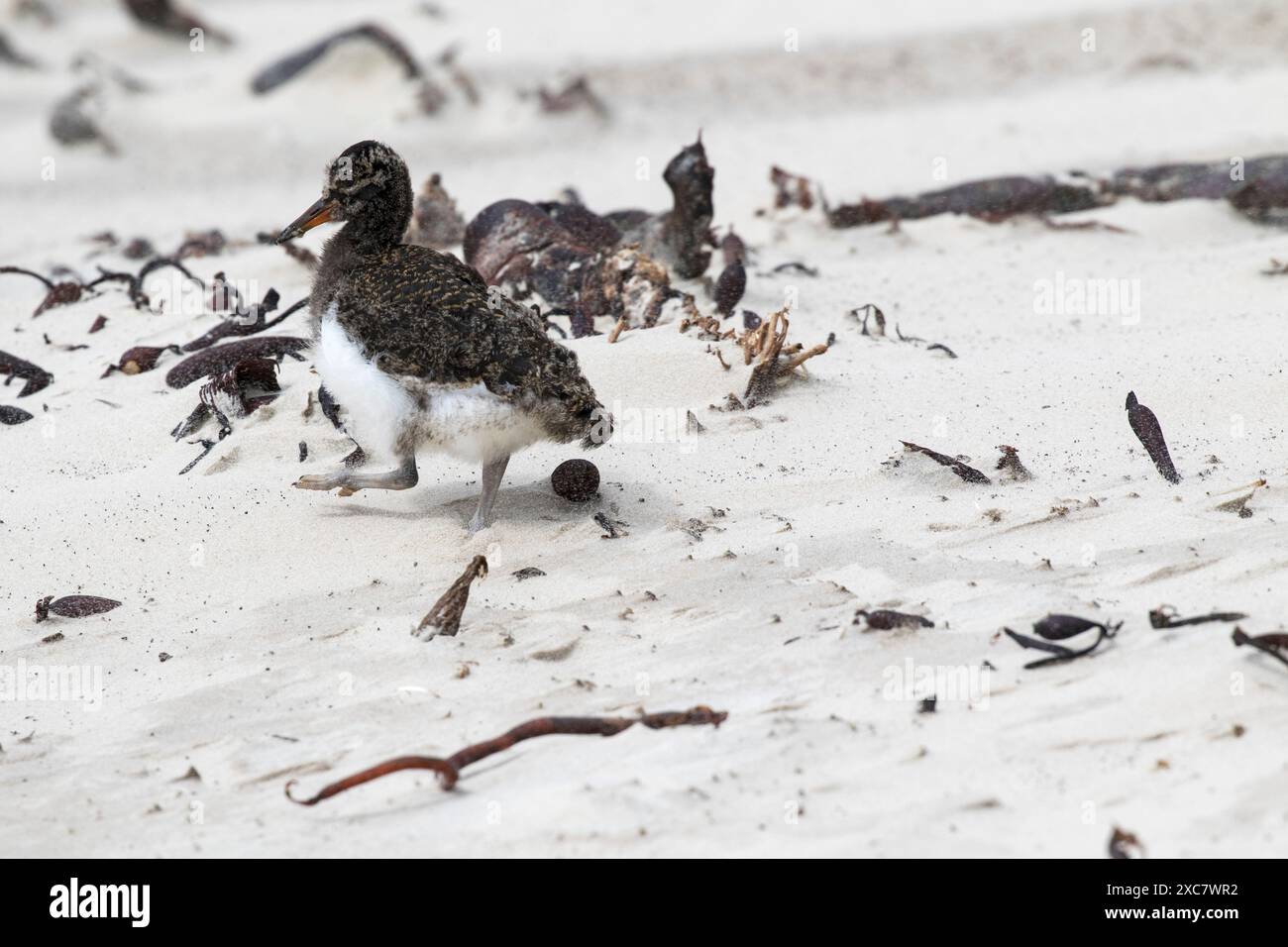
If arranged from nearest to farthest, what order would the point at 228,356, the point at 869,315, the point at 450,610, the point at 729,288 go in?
the point at 450,610 → the point at 228,356 → the point at 729,288 → the point at 869,315

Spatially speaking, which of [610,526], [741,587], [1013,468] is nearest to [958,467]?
[1013,468]

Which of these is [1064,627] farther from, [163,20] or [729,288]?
[163,20]

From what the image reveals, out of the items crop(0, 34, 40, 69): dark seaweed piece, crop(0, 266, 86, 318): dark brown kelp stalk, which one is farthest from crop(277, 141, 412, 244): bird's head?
crop(0, 34, 40, 69): dark seaweed piece

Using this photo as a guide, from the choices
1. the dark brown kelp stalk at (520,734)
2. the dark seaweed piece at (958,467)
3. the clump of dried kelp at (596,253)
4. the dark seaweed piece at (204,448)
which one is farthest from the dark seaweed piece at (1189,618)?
the dark seaweed piece at (204,448)

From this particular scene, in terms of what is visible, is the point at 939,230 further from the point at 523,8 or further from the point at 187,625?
the point at 523,8

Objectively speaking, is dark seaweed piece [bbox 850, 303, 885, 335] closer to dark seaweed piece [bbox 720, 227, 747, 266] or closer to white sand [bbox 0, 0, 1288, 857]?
white sand [bbox 0, 0, 1288, 857]

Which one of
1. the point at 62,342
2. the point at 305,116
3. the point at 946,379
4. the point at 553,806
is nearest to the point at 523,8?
the point at 305,116
